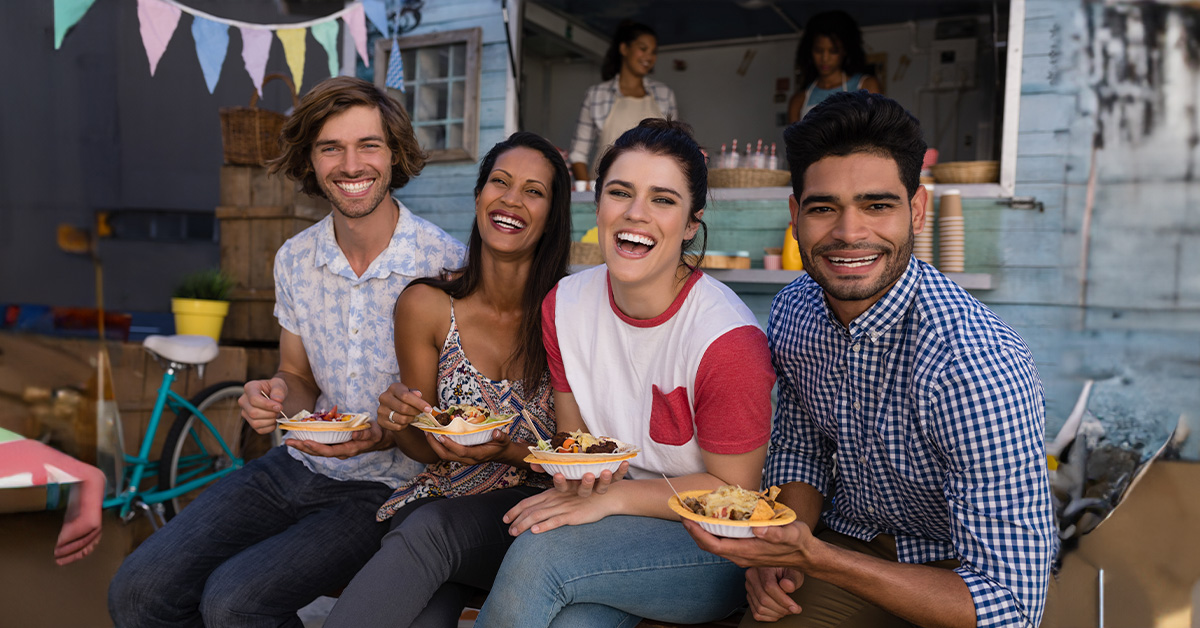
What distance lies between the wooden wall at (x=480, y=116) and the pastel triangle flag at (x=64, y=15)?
2114mm

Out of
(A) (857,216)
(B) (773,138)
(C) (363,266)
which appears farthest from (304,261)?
(B) (773,138)

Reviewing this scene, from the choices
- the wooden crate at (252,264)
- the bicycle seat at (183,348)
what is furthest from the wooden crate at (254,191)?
the bicycle seat at (183,348)

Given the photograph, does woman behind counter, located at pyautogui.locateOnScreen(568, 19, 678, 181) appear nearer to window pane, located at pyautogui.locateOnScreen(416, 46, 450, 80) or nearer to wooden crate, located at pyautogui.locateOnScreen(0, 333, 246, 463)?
window pane, located at pyautogui.locateOnScreen(416, 46, 450, 80)

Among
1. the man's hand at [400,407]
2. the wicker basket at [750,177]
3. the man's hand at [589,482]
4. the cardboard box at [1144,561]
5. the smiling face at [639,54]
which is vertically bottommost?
the cardboard box at [1144,561]

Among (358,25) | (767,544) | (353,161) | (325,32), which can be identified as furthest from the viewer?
(358,25)

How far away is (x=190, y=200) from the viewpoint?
385 inches

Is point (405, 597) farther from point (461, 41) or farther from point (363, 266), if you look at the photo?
point (461, 41)

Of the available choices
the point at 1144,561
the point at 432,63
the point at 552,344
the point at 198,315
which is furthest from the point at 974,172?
the point at 198,315

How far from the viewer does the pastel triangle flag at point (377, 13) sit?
504cm

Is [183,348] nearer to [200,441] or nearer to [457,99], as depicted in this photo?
[200,441]

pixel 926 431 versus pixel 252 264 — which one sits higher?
pixel 252 264

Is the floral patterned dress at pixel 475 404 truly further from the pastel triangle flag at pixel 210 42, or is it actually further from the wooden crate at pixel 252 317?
the wooden crate at pixel 252 317

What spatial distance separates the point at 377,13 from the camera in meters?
5.11

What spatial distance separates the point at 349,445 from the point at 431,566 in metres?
0.55
